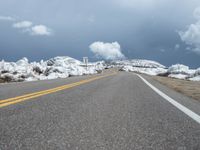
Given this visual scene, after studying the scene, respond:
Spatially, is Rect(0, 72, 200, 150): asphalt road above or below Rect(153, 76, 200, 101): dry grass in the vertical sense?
above

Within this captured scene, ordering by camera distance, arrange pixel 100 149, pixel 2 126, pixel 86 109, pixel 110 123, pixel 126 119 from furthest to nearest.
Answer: pixel 86 109
pixel 126 119
pixel 110 123
pixel 2 126
pixel 100 149

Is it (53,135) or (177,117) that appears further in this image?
(177,117)

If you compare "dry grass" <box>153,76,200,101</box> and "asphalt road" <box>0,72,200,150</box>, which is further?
"dry grass" <box>153,76,200,101</box>

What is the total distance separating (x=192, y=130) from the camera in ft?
13.4

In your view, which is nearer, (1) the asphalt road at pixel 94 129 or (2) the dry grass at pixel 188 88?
(1) the asphalt road at pixel 94 129

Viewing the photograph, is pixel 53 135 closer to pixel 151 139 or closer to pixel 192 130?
pixel 151 139

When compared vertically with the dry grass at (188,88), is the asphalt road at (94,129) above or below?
above

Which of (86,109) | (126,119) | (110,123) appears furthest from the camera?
(86,109)

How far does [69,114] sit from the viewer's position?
5.05 m

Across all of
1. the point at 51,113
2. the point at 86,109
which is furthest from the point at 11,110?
the point at 86,109

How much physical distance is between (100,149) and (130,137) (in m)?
0.65

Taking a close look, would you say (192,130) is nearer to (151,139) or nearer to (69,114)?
(151,139)

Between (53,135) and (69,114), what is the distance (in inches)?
58.4

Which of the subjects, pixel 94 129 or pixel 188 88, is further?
pixel 188 88
